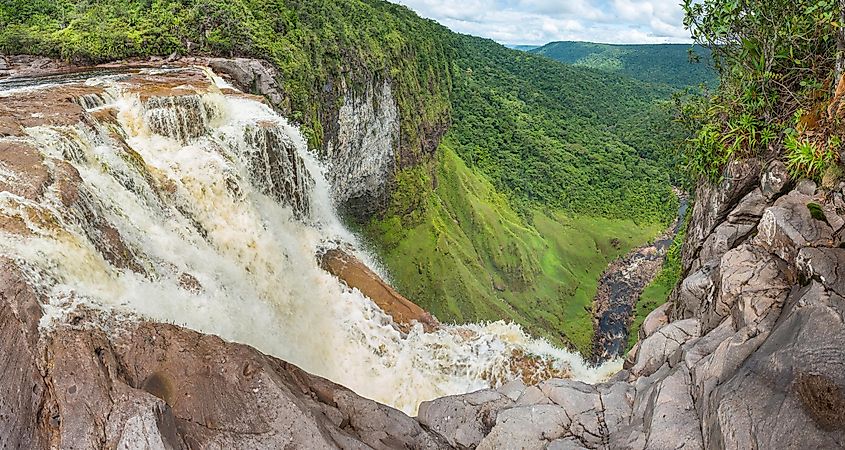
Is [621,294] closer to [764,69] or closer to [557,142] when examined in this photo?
[557,142]

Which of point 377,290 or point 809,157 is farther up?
point 809,157

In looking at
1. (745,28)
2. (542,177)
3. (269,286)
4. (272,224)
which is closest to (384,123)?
(272,224)

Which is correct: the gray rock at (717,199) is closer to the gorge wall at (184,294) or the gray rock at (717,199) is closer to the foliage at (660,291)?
the gorge wall at (184,294)

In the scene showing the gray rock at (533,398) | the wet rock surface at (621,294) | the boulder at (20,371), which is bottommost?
the wet rock surface at (621,294)

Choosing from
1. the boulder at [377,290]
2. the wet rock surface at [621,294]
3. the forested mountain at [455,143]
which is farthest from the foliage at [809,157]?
the wet rock surface at [621,294]

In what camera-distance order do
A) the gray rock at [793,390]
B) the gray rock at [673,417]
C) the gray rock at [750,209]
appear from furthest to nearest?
the gray rock at [750,209] → the gray rock at [673,417] → the gray rock at [793,390]

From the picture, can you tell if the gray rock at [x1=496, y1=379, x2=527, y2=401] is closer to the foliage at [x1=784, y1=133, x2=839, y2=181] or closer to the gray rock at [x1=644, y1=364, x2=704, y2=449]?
the gray rock at [x1=644, y1=364, x2=704, y2=449]

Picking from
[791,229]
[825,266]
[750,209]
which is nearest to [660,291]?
[750,209]
